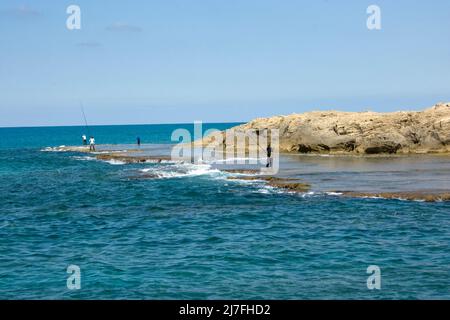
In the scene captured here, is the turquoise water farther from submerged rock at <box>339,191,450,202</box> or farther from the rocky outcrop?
the rocky outcrop

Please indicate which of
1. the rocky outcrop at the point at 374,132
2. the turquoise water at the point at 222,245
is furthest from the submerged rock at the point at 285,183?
the rocky outcrop at the point at 374,132

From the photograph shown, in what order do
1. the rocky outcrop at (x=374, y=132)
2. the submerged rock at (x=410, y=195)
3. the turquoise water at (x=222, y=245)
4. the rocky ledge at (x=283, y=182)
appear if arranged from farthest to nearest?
the rocky outcrop at (x=374, y=132), the rocky ledge at (x=283, y=182), the submerged rock at (x=410, y=195), the turquoise water at (x=222, y=245)

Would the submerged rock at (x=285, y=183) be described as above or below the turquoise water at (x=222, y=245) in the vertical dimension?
above

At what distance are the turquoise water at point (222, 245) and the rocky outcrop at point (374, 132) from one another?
93.0ft

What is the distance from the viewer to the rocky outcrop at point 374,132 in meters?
58.8

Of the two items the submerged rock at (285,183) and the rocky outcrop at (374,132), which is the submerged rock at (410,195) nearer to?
the submerged rock at (285,183)

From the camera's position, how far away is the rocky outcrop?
193 ft

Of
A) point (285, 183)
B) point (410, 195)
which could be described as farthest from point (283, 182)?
point (410, 195)

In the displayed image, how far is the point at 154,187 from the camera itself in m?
40.9

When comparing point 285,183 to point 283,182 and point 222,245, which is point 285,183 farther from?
point 222,245

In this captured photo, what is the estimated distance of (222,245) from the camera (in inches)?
827

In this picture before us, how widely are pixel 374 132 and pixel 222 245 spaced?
4419 cm
